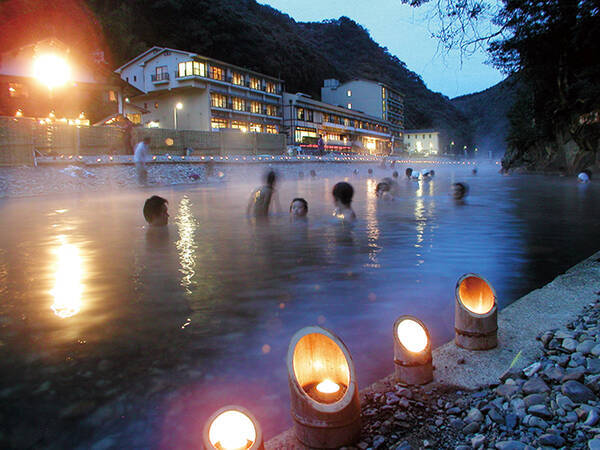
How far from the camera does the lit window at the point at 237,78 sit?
4697 centimetres

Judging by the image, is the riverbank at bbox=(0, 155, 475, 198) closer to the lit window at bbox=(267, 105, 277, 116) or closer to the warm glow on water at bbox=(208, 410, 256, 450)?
the warm glow on water at bbox=(208, 410, 256, 450)

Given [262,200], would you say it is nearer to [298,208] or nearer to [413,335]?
[298,208]

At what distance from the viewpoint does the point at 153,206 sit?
31.9ft

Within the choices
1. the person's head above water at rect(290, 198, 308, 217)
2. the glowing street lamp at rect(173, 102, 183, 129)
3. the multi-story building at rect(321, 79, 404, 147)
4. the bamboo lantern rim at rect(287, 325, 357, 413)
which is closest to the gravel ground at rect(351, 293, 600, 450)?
the bamboo lantern rim at rect(287, 325, 357, 413)

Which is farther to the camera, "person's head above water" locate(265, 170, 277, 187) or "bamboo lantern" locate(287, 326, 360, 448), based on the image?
"person's head above water" locate(265, 170, 277, 187)

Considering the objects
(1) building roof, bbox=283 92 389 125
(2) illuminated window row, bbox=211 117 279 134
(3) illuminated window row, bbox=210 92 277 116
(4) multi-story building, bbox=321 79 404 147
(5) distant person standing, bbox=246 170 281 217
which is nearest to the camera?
(5) distant person standing, bbox=246 170 281 217

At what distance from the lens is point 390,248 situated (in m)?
7.68

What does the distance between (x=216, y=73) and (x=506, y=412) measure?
46463mm

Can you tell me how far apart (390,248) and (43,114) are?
31.9 meters

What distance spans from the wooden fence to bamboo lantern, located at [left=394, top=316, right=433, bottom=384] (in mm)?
20013

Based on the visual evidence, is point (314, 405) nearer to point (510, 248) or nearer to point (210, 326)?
point (210, 326)

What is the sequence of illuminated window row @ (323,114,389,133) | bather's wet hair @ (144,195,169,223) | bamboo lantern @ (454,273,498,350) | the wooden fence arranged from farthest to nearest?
illuminated window row @ (323,114,389,133), the wooden fence, bather's wet hair @ (144,195,169,223), bamboo lantern @ (454,273,498,350)

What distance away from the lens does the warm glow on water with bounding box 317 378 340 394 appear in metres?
2.29

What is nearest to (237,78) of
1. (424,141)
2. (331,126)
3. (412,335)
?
(331,126)
